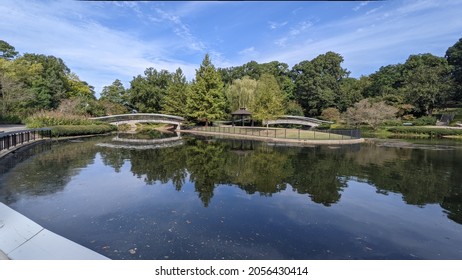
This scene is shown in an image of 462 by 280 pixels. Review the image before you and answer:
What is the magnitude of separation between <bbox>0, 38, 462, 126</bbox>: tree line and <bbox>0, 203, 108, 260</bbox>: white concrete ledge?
32.8 m

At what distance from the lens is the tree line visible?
44.2 m

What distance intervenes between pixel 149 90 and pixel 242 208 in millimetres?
57053

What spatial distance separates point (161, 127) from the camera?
57.6 m

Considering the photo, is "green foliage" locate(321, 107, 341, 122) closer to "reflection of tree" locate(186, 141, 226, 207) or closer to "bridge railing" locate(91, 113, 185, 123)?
"bridge railing" locate(91, 113, 185, 123)

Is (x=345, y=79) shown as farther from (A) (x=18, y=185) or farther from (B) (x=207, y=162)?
(A) (x=18, y=185)

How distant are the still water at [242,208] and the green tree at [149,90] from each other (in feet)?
157

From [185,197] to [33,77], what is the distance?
5518 cm

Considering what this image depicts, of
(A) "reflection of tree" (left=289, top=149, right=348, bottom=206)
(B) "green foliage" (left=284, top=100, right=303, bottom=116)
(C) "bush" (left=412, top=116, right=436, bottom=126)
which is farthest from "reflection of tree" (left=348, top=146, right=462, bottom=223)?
(B) "green foliage" (left=284, top=100, right=303, bottom=116)

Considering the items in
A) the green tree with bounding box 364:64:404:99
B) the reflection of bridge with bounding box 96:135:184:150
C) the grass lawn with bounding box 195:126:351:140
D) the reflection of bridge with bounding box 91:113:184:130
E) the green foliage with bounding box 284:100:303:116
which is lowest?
the reflection of bridge with bounding box 96:135:184:150

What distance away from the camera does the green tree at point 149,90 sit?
6081 cm

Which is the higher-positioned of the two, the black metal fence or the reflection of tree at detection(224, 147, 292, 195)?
the black metal fence

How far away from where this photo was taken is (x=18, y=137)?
21.2m

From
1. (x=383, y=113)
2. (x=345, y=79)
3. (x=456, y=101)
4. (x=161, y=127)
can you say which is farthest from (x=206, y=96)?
(x=456, y=101)

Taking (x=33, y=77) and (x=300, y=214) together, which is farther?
(x=33, y=77)
